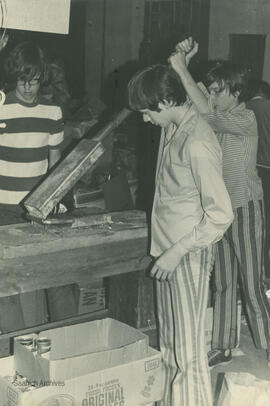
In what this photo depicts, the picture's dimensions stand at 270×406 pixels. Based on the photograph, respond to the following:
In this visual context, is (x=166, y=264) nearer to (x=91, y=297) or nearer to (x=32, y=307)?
(x=32, y=307)

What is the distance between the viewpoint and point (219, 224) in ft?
8.16

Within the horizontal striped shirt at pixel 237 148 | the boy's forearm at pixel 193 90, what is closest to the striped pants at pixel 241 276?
the horizontal striped shirt at pixel 237 148

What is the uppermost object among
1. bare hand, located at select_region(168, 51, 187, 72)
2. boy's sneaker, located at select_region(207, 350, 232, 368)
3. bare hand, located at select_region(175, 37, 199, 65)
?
bare hand, located at select_region(175, 37, 199, 65)

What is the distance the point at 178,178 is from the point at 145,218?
3.11ft

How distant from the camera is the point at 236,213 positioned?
3482 mm

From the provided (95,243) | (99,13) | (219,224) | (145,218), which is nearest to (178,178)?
(219,224)

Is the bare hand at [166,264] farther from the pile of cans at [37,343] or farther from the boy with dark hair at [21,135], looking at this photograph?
the boy with dark hair at [21,135]

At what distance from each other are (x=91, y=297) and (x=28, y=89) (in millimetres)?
1405

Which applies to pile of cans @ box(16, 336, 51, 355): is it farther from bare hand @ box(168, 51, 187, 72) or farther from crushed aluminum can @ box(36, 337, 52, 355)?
bare hand @ box(168, 51, 187, 72)

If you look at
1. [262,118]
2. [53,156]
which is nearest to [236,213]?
[53,156]

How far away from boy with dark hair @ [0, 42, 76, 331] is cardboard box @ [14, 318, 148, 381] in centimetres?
48

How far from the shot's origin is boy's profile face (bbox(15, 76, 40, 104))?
135 inches

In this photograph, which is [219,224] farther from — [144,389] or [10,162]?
[10,162]

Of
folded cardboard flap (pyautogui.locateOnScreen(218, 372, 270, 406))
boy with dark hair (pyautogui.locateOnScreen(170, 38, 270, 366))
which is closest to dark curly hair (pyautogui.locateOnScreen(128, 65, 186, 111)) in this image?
boy with dark hair (pyautogui.locateOnScreen(170, 38, 270, 366))
